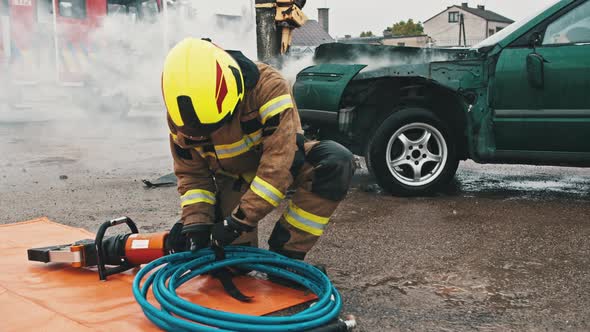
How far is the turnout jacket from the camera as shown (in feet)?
9.64

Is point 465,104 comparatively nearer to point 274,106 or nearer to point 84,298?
point 274,106

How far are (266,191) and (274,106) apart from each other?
40 cm

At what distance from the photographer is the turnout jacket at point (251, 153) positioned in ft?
9.64

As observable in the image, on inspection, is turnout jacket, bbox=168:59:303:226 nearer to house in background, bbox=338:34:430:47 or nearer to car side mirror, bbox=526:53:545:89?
car side mirror, bbox=526:53:545:89

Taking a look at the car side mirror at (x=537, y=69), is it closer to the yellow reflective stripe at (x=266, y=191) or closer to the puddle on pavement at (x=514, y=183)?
the puddle on pavement at (x=514, y=183)

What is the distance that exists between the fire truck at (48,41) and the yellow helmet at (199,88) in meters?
12.3

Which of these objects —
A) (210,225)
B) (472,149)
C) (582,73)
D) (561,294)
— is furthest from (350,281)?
(582,73)

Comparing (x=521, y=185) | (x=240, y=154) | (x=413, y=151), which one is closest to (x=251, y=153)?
(x=240, y=154)

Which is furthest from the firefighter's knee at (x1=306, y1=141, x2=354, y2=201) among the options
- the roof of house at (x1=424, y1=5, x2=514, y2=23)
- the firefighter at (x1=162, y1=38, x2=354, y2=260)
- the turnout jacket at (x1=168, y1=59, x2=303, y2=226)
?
the roof of house at (x1=424, y1=5, x2=514, y2=23)

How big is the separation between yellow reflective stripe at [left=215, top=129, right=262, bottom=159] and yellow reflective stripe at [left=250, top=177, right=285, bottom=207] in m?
0.25

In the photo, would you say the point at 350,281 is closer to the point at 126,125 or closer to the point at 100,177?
the point at 100,177

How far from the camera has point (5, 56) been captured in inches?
536

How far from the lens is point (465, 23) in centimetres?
7481

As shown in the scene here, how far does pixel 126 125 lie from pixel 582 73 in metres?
11.2
